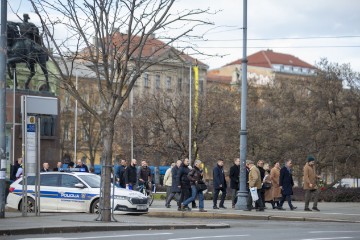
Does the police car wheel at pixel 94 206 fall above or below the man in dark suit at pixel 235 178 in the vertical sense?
below

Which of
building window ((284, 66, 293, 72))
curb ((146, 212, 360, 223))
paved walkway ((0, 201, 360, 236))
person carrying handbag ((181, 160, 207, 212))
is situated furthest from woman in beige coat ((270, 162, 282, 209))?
building window ((284, 66, 293, 72))

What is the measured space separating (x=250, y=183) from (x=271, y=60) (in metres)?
134

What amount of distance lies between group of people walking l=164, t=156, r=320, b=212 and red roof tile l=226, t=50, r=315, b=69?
126085mm

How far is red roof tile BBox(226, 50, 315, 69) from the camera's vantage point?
159875 mm

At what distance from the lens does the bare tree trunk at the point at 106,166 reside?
21453 millimetres

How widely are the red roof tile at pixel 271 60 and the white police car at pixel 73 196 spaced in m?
Answer: 131

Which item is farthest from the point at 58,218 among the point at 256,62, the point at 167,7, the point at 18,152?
the point at 256,62

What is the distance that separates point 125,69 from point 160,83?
276ft

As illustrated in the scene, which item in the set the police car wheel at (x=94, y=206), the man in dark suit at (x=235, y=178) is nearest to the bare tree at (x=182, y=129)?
the man in dark suit at (x=235, y=178)

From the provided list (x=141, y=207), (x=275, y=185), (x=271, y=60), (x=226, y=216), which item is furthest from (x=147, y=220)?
(x=271, y=60)

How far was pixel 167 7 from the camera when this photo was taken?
71.4 ft

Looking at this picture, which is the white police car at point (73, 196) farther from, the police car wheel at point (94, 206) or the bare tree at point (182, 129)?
the bare tree at point (182, 129)

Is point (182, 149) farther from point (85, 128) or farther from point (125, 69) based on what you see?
point (125, 69)

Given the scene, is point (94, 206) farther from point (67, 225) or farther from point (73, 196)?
point (67, 225)
